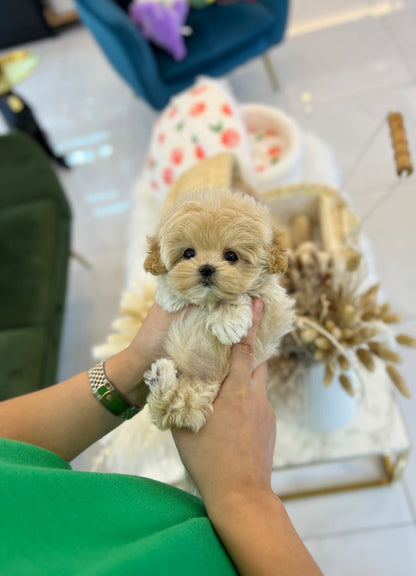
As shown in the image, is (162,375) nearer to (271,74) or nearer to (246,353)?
(246,353)

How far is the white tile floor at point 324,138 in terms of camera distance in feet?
4.65

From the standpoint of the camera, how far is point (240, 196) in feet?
2.40

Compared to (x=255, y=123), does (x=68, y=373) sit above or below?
below

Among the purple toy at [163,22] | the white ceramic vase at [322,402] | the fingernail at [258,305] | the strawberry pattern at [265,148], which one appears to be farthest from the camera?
the purple toy at [163,22]

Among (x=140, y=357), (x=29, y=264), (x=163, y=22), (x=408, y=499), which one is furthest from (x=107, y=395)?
(x=163, y=22)

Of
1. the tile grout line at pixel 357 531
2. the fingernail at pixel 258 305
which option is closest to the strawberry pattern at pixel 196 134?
the fingernail at pixel 258 305

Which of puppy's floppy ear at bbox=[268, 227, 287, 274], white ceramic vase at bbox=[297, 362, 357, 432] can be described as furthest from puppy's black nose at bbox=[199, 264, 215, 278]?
white ceramic vase at bbox=[297, 362, 357, 432]

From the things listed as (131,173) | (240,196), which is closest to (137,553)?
(240,196)

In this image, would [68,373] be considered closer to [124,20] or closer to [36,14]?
[124,20]

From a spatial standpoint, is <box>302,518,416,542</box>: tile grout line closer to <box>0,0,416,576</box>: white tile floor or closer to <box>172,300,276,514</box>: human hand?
<box>0,0,416,576</box>: white tile floor

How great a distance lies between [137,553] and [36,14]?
4.67 meters

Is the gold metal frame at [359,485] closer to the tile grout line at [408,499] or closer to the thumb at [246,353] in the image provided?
the tile grout line at [408,499]

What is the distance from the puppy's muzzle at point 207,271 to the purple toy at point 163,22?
7.09 ft

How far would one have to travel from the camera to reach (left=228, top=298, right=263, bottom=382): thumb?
2.31 feet
